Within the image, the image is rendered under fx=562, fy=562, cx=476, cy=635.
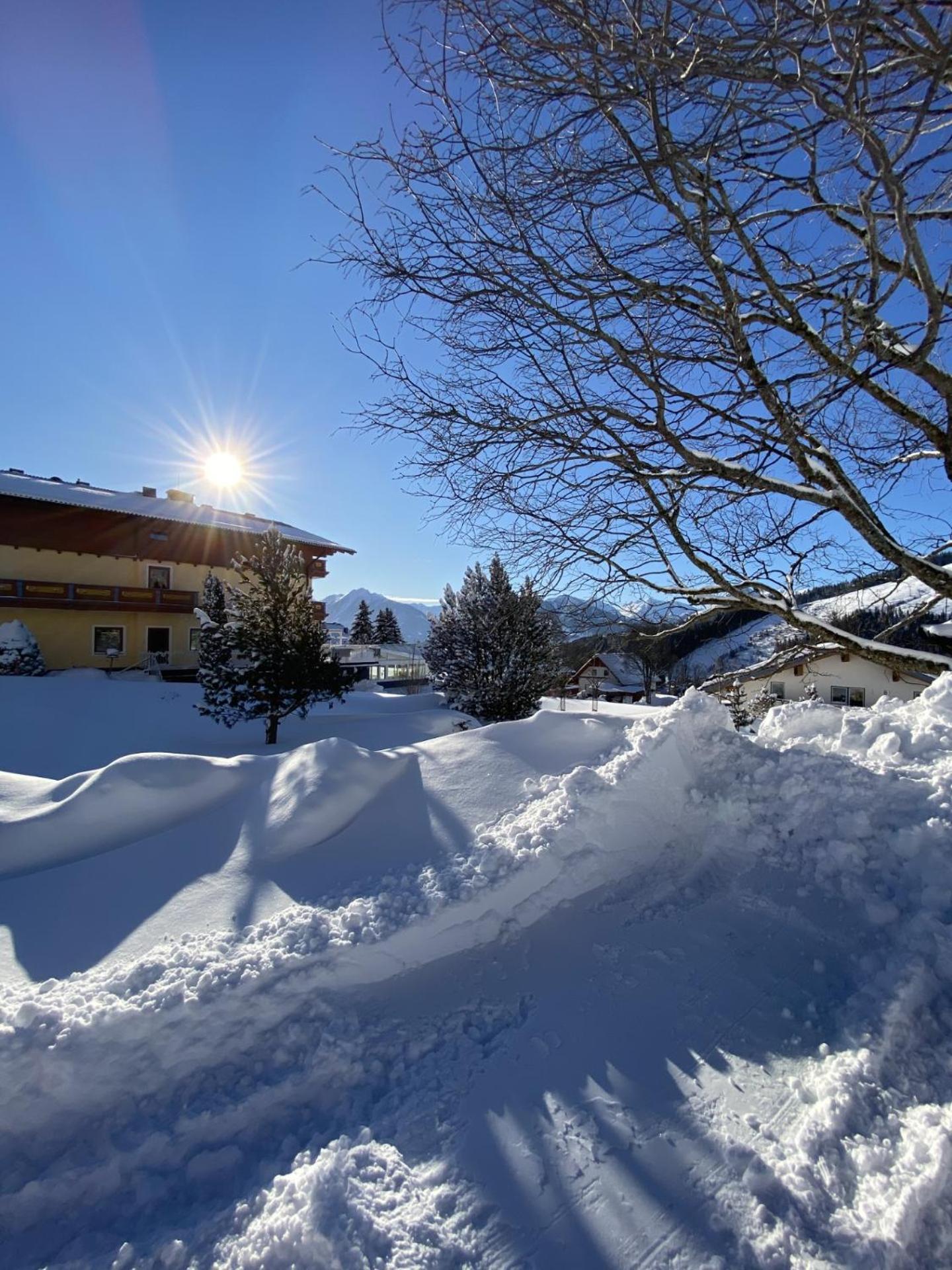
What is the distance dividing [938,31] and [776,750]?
3946mm

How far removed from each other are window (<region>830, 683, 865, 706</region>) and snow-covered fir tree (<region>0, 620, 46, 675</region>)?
99.6ft

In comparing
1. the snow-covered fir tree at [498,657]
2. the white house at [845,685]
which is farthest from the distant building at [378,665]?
the white house at [845,685]

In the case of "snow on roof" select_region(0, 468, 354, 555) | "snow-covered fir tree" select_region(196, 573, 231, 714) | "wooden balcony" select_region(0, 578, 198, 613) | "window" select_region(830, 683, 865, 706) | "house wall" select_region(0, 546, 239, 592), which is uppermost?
"snow on roof" select_region(0, 468, 354, 555)

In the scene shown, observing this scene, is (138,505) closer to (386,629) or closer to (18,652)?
(18,652)

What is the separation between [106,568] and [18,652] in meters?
5.50

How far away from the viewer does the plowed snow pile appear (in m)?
1.79

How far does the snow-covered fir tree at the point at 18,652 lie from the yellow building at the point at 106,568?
52.2 inches

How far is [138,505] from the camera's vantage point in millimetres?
25188

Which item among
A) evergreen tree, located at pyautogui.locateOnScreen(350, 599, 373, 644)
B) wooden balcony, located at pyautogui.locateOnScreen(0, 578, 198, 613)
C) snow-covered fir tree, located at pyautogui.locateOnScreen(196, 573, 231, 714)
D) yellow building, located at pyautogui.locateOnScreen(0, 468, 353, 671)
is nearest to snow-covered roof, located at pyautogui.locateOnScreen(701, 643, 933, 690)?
snow-covered fir tree, located at pyautogui.locateOnScreen(196, 573, 231, 714)

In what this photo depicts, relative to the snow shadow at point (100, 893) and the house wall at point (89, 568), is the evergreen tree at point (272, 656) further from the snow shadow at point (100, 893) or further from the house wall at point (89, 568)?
the snow shadow at point (100, 893)

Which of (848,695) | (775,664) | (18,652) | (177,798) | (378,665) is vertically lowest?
(848,695)

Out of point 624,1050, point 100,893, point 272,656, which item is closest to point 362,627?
point 272,656

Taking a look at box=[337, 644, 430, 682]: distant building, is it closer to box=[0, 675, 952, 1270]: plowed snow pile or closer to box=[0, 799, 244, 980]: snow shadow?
box=[0, 799, 244, 980]: snow shadow

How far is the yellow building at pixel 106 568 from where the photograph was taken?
21547 millimetres
